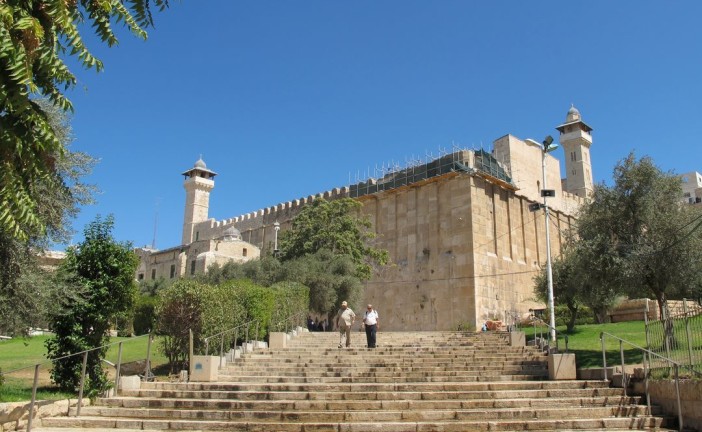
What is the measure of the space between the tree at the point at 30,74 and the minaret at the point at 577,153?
174ft

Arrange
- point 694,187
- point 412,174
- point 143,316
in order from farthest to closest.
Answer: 1. point 694,187
2. point 412,174
3. point 143,316

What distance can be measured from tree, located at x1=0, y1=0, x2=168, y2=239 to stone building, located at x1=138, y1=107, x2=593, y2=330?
26.6 meters

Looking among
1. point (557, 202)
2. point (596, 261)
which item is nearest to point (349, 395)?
point (596, 261)

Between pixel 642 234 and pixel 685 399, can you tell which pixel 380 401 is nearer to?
pixel 685 399

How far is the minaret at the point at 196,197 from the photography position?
5550cm

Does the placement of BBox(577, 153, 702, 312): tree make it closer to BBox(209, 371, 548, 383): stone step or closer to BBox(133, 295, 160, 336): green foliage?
BBox(209, 371, 548, 383): stone step

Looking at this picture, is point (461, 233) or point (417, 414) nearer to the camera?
point (417, 414)

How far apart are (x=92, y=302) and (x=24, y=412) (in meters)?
3.06

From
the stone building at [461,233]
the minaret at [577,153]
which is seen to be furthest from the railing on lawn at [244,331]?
the minaret at [577,153]

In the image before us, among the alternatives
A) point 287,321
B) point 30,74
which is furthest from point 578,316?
point 30,74

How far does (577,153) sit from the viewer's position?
2109 inches

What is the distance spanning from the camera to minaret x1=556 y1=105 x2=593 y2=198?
2093 inches

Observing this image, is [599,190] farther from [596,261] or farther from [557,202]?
[557,202]

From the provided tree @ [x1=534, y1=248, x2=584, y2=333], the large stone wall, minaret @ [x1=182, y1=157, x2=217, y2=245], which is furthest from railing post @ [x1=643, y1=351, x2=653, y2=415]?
minaret @ [x1=182, y1=157, x2=217, y2=245]
